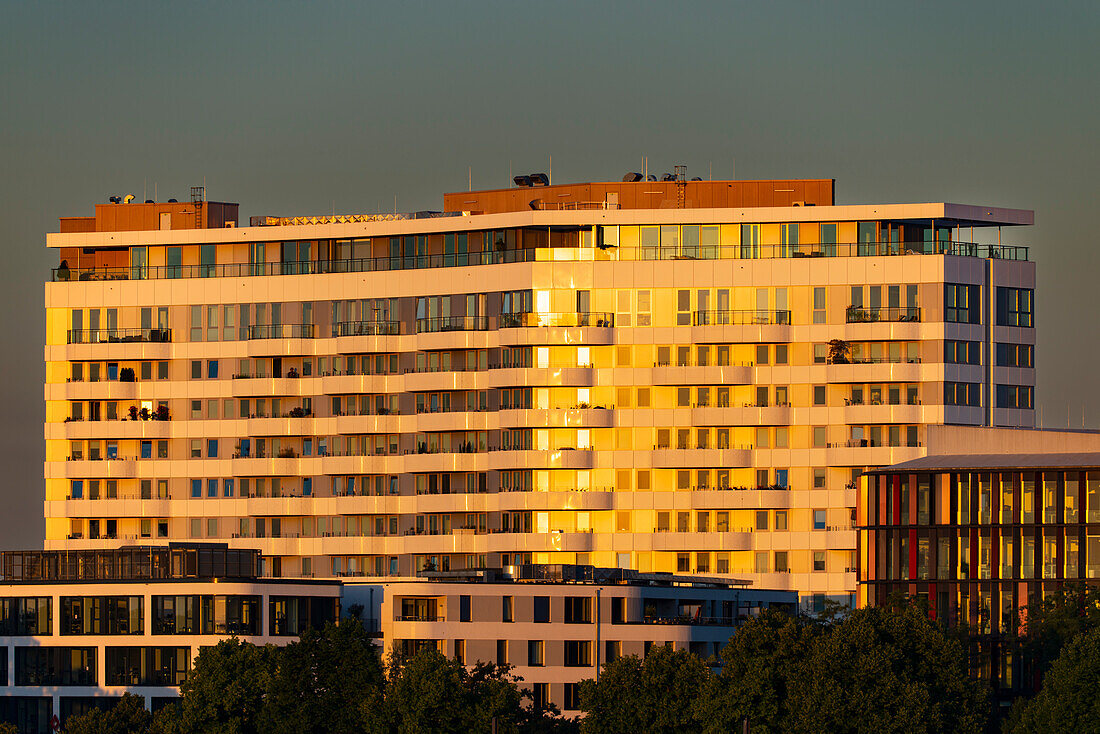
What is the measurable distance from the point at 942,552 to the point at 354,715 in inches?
1817

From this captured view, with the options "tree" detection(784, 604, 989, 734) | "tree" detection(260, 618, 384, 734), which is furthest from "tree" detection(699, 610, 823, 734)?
"tree" detection(260, 618, 384, 734)

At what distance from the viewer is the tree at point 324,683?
178375mm

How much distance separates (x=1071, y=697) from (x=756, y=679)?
1925 centimetres

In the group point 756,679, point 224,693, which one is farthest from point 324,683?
point 756,679

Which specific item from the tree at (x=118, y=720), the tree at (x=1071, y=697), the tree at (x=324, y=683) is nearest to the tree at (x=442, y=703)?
the tree at (x=324, y=683)

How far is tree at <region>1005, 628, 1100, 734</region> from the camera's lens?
162 meters

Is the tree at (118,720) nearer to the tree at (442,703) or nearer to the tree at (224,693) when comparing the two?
the tree at (224,693)

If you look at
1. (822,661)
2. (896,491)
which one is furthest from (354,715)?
(896,491)

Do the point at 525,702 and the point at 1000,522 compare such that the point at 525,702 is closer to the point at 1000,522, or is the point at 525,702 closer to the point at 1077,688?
the point at 1000,522

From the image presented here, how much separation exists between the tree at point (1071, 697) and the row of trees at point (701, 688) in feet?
0.28

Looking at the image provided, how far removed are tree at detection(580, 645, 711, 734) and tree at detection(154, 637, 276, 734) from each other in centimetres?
2248

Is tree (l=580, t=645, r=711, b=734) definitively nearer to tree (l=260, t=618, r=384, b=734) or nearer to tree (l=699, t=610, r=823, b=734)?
tree (l=699, t=610, r=823, b=734)

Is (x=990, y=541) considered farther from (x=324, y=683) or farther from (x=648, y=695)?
(x=324, y=683)

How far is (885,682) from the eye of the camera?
6471 inches
